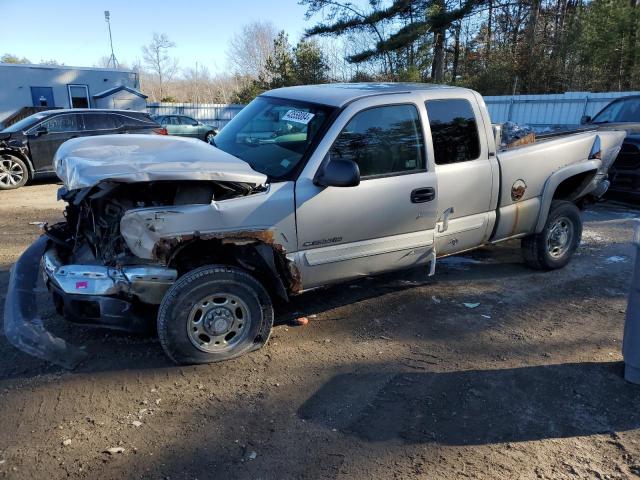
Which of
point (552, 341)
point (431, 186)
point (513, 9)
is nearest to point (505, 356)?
point (552, 341)

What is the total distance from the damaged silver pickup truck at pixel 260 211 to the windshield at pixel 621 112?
19.2ft

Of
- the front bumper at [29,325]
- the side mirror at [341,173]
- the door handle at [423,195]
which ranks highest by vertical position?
the side mirror at [341,173]

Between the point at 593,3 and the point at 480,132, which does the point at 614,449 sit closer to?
the point at 480,132

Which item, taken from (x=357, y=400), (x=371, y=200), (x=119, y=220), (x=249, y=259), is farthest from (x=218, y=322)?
(x=371, y=200)

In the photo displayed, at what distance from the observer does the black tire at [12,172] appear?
1041 cm

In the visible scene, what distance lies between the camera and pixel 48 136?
1113 cm

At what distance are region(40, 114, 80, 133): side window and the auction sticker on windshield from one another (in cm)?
933

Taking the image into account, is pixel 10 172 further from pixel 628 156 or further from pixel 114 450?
pixel 628 156

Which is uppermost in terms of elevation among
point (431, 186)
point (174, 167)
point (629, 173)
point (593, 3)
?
point (593, 3)

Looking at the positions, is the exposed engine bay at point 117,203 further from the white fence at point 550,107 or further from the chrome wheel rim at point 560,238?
the white fence at point 550,107

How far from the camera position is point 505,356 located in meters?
3.75

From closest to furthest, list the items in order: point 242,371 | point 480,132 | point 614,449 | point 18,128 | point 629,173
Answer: point 614,449, point 242,371, point 480,132, point 629,173, point 18,128

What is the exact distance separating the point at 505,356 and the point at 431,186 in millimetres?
1477

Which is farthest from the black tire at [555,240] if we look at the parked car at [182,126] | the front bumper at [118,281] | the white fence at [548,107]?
the parked car at [182,126]
